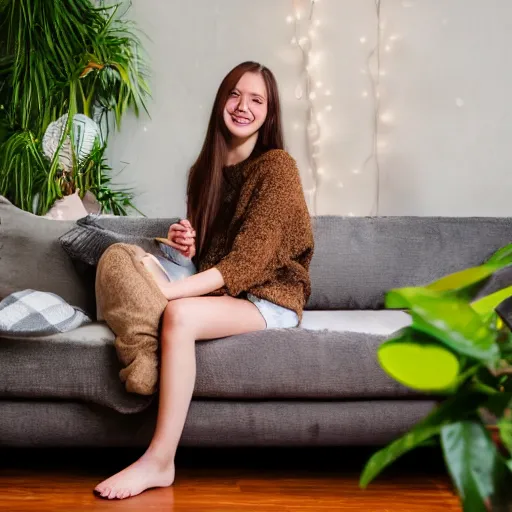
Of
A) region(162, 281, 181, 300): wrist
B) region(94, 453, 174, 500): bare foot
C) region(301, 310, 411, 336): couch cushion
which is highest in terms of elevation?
region(162, 281, 181, 300): wrist

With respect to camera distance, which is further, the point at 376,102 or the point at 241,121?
the point at 376,102

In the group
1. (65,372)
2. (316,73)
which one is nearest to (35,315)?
(65,372)

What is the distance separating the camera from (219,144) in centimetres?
216

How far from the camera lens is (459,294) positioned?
0.33 meters

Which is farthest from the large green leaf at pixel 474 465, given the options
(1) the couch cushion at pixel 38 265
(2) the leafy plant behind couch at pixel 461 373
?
(1) the couch cushion at pixel 38 265

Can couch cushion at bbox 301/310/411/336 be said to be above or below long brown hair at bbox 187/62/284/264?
below

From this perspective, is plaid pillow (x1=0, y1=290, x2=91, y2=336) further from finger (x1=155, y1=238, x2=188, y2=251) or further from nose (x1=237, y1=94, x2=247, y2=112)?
nose (x1=237, y1=94, x2=247, y2=112)

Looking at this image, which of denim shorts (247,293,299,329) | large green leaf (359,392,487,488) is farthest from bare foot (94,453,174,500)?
large green leaf (359,392,487,488)

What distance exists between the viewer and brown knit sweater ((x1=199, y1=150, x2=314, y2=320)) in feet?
6.22

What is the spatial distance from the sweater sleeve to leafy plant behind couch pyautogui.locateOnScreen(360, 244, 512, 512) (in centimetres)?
154

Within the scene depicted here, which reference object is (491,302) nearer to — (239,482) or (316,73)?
(239,482)

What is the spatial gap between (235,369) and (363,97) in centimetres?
177

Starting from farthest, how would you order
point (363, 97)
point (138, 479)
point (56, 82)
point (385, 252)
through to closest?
point (363, 97)
point (56, 82)
point (385, 252)
point (138, 479)

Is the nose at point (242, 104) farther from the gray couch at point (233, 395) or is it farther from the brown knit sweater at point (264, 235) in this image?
the gray couch at point (233, 395)
